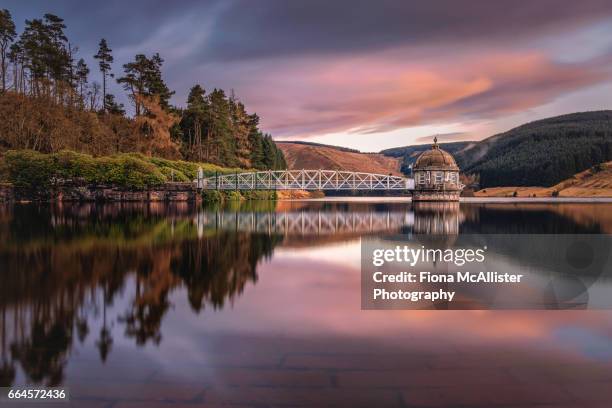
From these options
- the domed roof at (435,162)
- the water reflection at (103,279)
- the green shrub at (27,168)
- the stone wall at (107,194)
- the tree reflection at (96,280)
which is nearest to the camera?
the tree reflection at (96,280)

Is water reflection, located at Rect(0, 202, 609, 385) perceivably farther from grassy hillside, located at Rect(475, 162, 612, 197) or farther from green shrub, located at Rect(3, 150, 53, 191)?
grassy hillside, located at Rect(475, 162, 612, 197)

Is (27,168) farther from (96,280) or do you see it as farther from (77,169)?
(96,280)

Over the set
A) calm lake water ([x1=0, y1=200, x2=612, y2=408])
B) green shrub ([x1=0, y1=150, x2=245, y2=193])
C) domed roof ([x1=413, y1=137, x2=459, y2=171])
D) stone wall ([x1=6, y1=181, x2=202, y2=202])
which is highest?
Answer: domed roof ([x1=413, y1=137, x2=459, y2=171])

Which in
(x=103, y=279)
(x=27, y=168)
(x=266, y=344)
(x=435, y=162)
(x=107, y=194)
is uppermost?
(x=435, y=162)

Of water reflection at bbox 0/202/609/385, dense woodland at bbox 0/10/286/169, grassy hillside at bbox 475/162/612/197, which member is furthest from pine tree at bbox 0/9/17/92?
grassy hillside at bbox 475/162/612/197

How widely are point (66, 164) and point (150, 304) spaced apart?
6570 cm

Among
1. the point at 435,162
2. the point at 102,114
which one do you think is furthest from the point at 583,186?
the point at 102,114

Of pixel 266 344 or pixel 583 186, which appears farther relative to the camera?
pixel 583 186

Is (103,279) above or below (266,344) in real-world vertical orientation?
above

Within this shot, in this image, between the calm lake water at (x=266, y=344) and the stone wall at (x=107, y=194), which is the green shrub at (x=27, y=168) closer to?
the stone wall at (x=107, y=194)

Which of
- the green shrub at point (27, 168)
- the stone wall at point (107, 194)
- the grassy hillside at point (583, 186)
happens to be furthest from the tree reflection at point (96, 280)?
the grassy hillside at point (583, 186)

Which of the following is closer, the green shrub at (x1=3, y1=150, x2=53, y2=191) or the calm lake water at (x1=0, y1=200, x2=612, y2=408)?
the calm lake water at (x1=0, y1=200, x2=612, y2=408)

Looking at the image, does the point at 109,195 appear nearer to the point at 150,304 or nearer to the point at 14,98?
the point at 14,98

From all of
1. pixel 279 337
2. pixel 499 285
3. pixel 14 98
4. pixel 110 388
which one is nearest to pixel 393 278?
pixel 499 285
